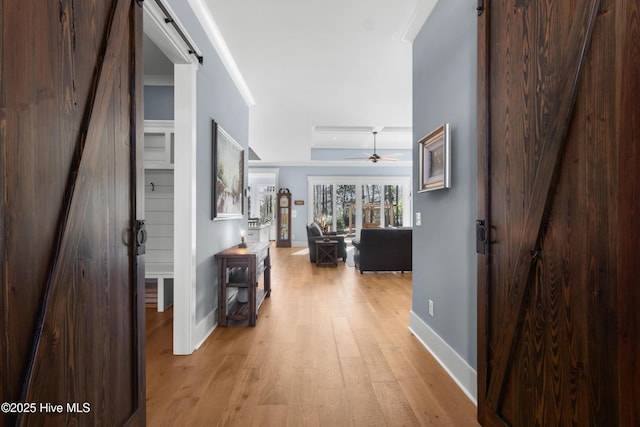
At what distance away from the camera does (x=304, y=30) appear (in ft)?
9.20

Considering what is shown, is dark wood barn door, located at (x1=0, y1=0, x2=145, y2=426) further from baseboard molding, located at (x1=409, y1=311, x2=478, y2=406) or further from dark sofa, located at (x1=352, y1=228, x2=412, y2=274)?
dark sofa, located at (x1=352, y1=228, x2=412, y2=274)

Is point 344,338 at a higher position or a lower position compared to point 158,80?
lower

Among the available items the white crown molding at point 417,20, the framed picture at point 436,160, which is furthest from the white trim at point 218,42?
the framed picture at point 436,160

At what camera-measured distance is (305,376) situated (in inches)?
80.6

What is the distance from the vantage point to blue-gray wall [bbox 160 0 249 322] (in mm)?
2537

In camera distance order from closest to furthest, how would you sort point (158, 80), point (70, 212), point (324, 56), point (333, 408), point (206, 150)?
point (70, 212) < point (333, 408) < point (206, 150) < point (324, 56) < point (158, 80)

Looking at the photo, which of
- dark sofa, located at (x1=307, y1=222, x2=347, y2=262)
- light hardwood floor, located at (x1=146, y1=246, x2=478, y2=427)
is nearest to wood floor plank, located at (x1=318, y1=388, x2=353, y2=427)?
light hardwood floor, located at (x1=146, y1=246, x2=478, y2=427)

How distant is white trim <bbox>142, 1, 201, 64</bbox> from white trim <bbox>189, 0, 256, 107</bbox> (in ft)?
1.10

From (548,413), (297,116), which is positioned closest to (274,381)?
(548,413)

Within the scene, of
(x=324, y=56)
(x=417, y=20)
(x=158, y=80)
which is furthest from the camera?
(x=158, y=80)

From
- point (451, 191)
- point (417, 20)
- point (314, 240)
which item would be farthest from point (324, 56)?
point (314, 240)

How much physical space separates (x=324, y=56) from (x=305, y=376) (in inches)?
121

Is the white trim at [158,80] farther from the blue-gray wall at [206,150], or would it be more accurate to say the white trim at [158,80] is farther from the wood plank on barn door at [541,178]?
the wood plank on barn door at [541,178]

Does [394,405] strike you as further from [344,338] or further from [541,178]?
[541,178]
